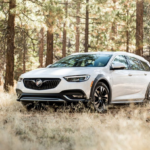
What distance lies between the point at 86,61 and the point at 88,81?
4.30 ft

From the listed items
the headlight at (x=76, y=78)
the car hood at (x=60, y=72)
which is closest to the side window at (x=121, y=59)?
the car hood at (x=60, y=72)

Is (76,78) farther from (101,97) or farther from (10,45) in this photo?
(10,45)

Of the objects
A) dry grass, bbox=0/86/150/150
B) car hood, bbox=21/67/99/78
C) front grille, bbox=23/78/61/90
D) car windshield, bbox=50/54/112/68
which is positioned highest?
car windshield, bbox=50/54/112/68

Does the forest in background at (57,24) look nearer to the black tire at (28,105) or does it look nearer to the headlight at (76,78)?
the black tire at (28,105)

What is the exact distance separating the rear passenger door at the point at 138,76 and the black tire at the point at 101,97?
1398 mm

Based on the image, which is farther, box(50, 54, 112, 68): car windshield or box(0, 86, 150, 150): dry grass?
box(50, 54, 112, 68): car windshield

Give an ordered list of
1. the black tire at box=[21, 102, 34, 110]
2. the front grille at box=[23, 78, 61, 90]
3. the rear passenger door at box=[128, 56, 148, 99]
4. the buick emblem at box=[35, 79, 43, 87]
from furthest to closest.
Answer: the rear passenger door at box=[128, 56, 148, 99] → the black tire at box=[21, 102, 34, 110] → the buick emblem at box=[35, 79, 43, 87] → the front grille at box=[23, 78, 61, 90]

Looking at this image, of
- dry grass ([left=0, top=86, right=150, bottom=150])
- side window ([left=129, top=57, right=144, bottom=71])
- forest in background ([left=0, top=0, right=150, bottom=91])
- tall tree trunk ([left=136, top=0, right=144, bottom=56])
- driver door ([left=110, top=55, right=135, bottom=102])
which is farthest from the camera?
tall tree trunk ([left=136, top=0, right=144, bottom=56])

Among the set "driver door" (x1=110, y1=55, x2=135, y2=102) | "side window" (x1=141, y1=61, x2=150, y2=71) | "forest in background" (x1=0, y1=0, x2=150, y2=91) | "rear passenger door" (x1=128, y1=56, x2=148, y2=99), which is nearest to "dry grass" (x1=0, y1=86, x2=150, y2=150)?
"driver door" (x1=110, y1=55, x2=135, y2=102)

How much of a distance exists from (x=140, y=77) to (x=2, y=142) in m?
6.37

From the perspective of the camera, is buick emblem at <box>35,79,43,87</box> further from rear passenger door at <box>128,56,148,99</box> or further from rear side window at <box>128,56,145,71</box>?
rear side window at <box>128,56,145,71</box>

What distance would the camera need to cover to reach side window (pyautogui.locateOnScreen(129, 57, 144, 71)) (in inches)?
395

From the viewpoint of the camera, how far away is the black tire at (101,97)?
27.3 feet

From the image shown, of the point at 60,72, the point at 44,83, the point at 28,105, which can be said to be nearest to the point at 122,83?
the point at 60,72
